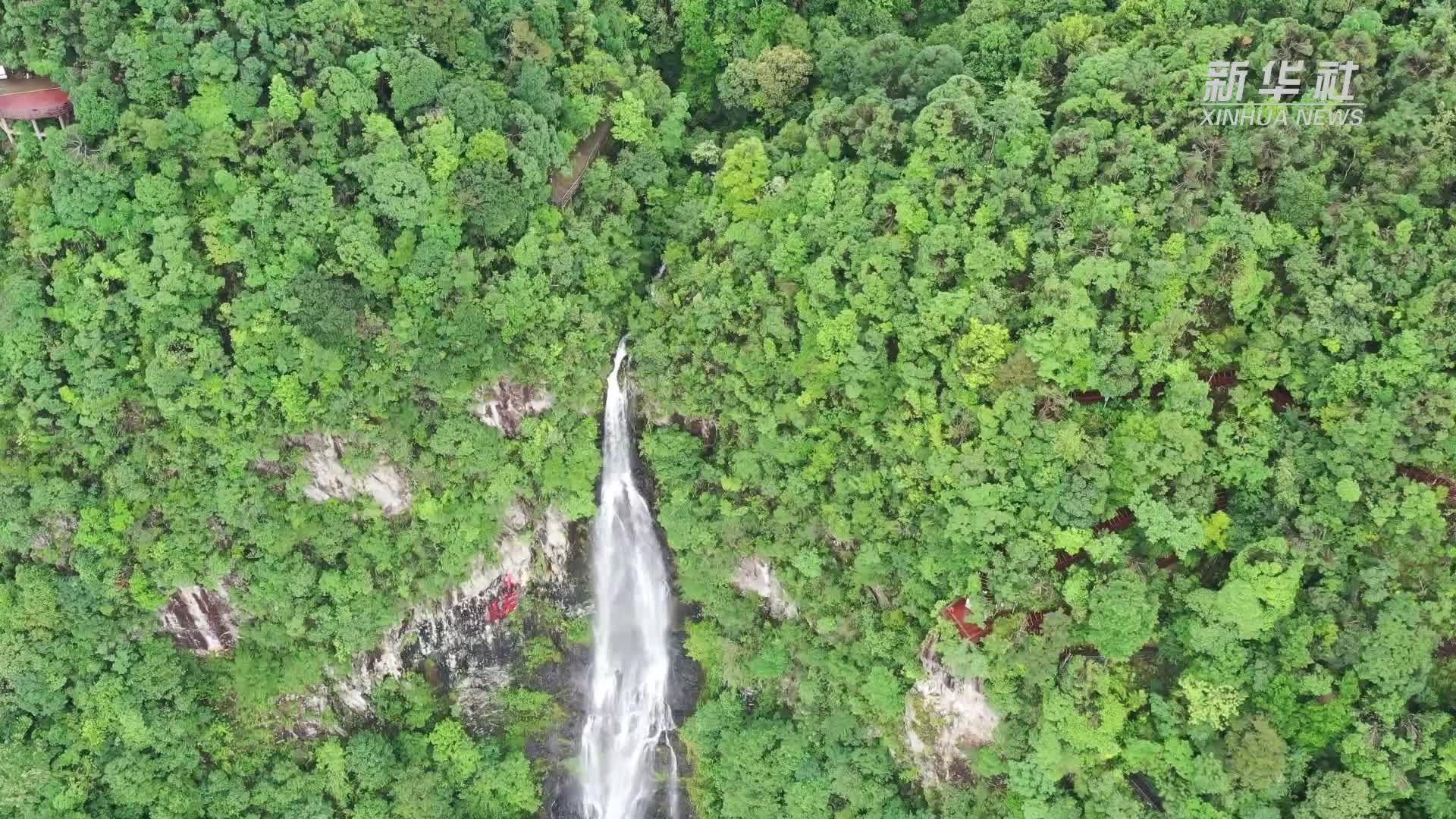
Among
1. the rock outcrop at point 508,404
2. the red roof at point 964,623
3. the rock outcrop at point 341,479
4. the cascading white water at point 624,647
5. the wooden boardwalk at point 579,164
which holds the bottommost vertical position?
the cascading white water at point 624,647

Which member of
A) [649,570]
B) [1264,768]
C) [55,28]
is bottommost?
[649,570]

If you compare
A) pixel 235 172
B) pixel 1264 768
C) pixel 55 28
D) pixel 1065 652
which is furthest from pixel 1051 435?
pixel 55 28

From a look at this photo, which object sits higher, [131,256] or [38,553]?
[131,256]

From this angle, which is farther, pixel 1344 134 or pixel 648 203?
pixel 648 203

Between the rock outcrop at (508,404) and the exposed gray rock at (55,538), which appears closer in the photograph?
the exposed gray rock at (55,538)

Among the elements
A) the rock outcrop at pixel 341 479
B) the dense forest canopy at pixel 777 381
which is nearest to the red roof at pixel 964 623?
the dense forest canopy at pixel 777 381

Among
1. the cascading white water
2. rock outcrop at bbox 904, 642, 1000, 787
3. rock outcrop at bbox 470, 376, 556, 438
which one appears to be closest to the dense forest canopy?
rock outcrop at bbox 904, 642, 1000, 787

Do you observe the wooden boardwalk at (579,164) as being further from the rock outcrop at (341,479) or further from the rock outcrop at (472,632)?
the rock outcrop at (472,632)

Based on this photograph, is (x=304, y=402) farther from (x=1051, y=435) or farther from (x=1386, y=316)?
(x=1386, y=316)
